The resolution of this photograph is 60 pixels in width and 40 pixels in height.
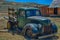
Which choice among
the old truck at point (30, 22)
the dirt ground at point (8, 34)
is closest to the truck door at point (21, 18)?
the old truck at point (30, 22)

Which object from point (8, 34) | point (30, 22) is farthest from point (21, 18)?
point (8, 34)

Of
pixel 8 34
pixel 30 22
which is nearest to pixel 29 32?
pixel 30 22

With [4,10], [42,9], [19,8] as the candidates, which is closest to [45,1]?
[42,9]

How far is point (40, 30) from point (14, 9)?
0.41 meters

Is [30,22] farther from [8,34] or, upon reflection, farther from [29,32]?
[8,34]

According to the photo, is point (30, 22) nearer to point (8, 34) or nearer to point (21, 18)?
point (21, 18)

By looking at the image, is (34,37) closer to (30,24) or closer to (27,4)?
(30,24)

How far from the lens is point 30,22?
8.70 ft

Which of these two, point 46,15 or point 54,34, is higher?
point 46,15

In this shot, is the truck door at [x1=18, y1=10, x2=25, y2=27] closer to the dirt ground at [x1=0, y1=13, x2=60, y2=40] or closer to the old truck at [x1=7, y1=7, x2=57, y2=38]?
the old truck at [x1=7, y1=7, x2=57, y2=38]

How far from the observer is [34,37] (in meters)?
2.63

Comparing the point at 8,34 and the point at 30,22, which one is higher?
the point at 30,22

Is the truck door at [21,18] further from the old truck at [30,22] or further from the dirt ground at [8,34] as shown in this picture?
→ the dirt ground at [8,34]

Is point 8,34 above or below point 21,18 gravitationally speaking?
below
